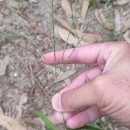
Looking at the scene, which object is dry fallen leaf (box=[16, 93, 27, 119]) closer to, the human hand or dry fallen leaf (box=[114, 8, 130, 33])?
the human hand

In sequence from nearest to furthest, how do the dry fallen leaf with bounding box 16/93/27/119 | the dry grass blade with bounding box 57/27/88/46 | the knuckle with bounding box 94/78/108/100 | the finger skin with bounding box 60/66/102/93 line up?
the knuckle with bounding box 94/78/108/100 → the finger skin with bounding box 60/66/102/93 → the dry fallen leaf with bounding box 16/93/27/119 → the dry grass blade with bounding box 57/27/88/46

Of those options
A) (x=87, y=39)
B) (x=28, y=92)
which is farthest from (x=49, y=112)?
(x=87, y=39)

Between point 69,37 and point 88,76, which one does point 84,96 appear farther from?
point 69,37

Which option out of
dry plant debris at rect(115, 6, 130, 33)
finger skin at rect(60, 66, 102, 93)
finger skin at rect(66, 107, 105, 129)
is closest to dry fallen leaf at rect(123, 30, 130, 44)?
dry plant debris at rect(115, 6, 130, 33)

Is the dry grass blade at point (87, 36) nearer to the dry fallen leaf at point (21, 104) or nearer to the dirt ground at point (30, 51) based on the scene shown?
the dirt ground at point (30, 51)

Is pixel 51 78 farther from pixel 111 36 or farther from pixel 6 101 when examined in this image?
pixel 111 36

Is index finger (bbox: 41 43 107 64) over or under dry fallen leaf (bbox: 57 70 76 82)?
over
